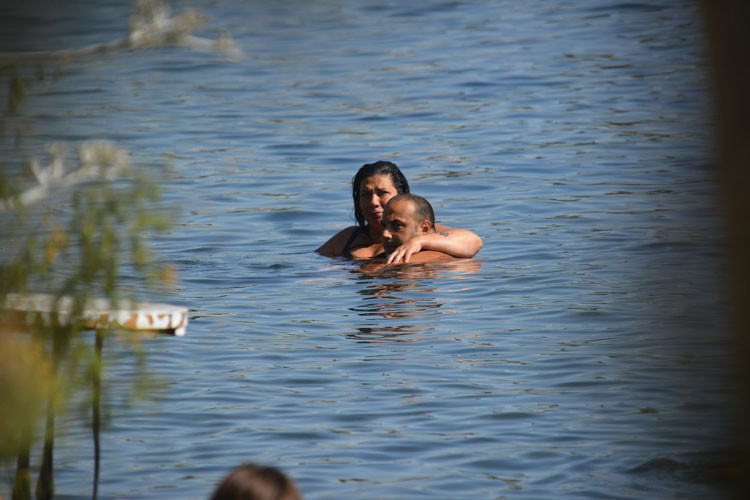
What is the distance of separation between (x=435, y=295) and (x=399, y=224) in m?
1.13

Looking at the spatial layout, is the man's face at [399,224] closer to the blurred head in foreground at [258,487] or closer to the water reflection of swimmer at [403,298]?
the water reflection of swimmer at [403,298]

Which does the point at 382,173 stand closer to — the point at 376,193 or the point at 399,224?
the point at 376,193

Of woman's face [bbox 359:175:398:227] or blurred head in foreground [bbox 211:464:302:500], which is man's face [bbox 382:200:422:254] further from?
blurred head in foreground [bbox 211:464:302:500]

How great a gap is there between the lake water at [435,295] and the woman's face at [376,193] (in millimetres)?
574

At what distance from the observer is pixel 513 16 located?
92.7ft

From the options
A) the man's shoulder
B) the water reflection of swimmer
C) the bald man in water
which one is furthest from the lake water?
the bald man in water

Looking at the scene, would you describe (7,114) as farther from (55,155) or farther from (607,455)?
(607,455)

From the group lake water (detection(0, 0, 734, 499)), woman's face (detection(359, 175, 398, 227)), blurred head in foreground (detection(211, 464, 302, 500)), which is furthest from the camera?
woman's face (detection(359, 175, 398, 227))

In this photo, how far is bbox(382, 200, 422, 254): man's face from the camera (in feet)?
31.5

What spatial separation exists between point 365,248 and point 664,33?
1543 cm

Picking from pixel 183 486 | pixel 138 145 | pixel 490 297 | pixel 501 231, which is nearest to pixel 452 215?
pixel 501 231

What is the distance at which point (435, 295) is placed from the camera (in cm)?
877

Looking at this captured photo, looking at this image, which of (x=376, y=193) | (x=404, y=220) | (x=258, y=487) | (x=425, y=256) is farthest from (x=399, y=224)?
(x=258, y=487)

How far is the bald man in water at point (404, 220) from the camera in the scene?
962 cm
